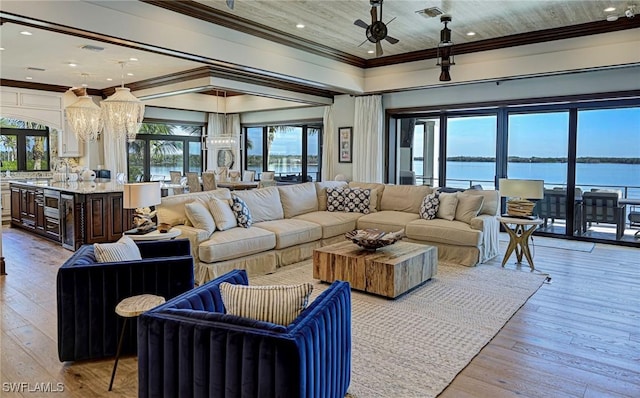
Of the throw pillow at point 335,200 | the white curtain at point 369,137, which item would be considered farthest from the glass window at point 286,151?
the throw pillow at point 335,200

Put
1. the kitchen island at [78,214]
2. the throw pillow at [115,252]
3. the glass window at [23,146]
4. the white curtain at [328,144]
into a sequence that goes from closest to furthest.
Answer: the throw pillow at [115,252]
the kitchen island at [78,214]
the glass window at [23,146]
the white curtain at [328,144]

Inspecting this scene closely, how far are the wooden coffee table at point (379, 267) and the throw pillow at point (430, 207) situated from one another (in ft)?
4.34

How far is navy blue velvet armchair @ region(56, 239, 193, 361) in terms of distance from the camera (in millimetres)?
2834

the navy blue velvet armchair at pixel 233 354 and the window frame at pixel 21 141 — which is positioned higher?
the window frame at pixel 21 141

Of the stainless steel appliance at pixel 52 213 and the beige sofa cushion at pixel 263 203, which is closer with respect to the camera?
the beige sofa cushion at pixel 263 203

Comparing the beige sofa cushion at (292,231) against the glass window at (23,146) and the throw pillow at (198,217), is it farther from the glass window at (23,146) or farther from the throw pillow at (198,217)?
the glass window at (23,146)

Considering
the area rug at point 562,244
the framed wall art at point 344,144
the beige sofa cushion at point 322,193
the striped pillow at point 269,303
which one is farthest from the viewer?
the framed wall art at point 344,144

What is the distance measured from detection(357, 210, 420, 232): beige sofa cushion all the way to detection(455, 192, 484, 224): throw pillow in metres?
0.64

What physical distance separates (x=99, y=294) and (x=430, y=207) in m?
4.63

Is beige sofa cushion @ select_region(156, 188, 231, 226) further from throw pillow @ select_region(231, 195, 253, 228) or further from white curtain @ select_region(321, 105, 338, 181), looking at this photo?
white curtain @ select_region(321, 105, 338, 181)

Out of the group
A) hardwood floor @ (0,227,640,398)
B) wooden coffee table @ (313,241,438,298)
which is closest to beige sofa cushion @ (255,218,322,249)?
wooden coffee table @ (313,241,438,298)

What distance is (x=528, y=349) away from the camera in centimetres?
323

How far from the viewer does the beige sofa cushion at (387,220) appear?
20.4 ft

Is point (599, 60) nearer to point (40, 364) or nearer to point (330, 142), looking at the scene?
point (330, 142)
